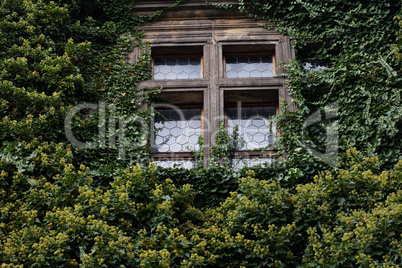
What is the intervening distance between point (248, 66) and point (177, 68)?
108cm

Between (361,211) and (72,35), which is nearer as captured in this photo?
(361,211)

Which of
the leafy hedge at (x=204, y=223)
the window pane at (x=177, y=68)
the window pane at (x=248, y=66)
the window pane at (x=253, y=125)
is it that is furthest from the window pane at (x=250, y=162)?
the window pane at (x=177, y=68)

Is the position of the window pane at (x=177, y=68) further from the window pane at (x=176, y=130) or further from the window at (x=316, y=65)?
the window at (x=316, y=65)

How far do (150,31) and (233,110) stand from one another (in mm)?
1830

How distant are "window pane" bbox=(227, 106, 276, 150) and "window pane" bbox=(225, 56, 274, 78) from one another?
1.76 ft

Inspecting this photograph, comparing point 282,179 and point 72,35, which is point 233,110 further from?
point 72,35

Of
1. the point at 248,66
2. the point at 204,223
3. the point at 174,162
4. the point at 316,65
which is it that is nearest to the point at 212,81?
the point at 248,66

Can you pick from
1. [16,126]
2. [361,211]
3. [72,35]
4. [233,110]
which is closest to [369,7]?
[233,110]

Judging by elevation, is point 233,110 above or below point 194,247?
above

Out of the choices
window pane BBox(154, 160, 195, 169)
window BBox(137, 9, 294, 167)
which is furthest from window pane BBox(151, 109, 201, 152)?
window pane BBox(154, 160, 195, 169)

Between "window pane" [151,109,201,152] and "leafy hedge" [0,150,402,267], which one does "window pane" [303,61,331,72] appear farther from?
"leafy hedge" [0,150,402,267]

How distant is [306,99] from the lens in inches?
340

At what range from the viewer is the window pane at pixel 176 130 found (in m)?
8.58

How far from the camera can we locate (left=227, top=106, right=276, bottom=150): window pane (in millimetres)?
8516
